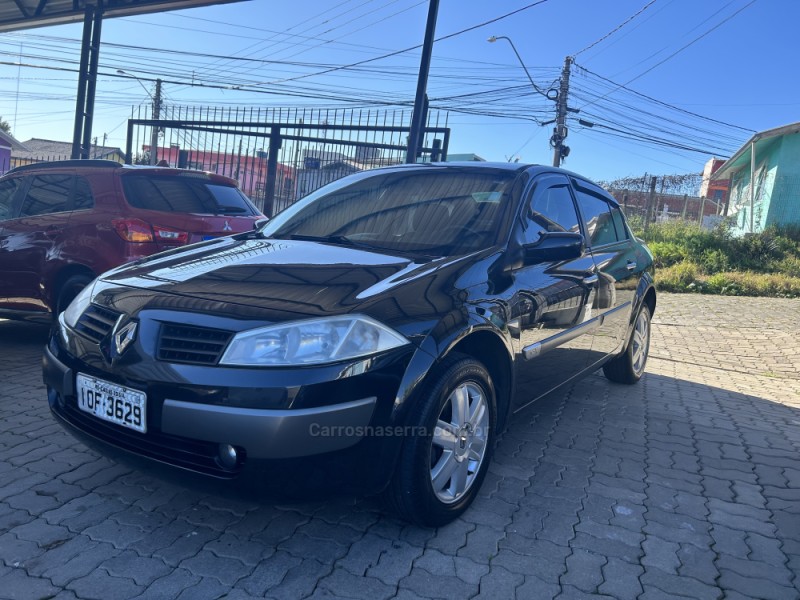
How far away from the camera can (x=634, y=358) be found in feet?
17.9

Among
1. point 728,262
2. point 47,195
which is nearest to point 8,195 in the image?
point 47,195

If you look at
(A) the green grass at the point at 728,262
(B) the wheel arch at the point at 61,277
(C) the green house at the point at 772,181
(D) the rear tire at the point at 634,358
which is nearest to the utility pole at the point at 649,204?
(A) the green grass at the point at 728,262

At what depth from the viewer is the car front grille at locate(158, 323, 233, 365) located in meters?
2.22

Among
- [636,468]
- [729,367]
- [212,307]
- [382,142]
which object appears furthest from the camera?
[382,142]

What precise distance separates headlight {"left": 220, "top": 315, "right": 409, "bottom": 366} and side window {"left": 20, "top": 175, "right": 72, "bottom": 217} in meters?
3.78

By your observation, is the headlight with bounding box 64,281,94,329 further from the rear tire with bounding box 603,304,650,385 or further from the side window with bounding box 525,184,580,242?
the rear tire with bounding box 603,304,650,385

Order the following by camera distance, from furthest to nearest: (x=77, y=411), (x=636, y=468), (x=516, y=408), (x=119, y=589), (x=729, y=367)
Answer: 1. (x=729, y=367)
2. (x=636, y=468)
3. (x=516, y=408)
4. (x=77, y=411)
5. (x=119, y=589)

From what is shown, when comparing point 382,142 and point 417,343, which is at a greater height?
point 382,142

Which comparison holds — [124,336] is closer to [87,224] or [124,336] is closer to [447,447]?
[447,447]

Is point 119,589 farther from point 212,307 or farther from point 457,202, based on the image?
point 457,202

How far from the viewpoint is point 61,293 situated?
16.3ft

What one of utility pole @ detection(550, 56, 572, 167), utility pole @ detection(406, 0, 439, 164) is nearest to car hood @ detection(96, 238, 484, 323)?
utility pole @ detection(406, 0, 439, 164)

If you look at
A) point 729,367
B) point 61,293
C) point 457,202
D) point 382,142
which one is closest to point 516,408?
point 457,202

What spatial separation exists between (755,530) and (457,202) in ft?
7.02
